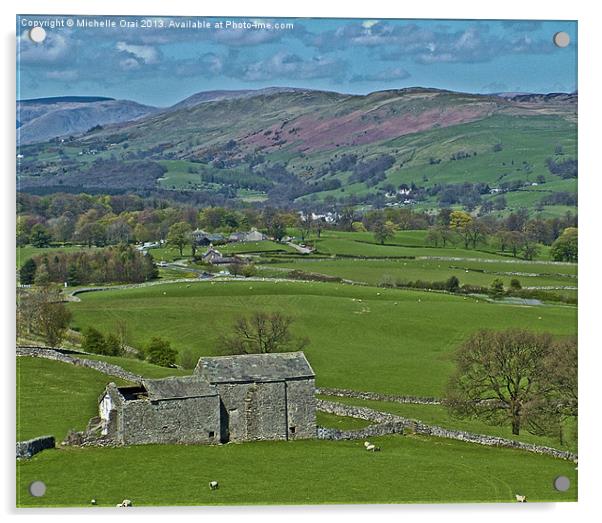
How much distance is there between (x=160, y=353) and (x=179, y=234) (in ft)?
11.7

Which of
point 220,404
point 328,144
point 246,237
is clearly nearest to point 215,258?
point 246,237

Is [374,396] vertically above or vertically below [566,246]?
below

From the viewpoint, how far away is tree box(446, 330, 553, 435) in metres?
27.3

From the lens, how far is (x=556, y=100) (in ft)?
85.4

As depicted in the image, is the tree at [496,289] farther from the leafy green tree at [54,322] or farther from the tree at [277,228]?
the leafy green tree at [54,322]

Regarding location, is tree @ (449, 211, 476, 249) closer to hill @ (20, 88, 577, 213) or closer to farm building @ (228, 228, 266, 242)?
hill @ (20, 88, 577, 213)

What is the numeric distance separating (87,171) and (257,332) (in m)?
6.93

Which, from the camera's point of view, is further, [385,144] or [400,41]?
[385,144]

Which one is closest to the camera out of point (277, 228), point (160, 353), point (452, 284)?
point (160, 353)

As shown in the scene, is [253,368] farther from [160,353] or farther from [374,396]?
[374,396]

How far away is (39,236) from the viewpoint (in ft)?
83.4

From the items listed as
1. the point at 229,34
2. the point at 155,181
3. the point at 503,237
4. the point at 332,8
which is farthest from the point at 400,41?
the point at 503,237

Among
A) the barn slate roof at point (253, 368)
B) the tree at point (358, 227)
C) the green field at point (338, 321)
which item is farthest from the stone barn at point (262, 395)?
the tree at point (358, 227)

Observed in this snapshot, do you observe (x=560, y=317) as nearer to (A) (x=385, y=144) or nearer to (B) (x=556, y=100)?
(B) (x=556, y=100)
